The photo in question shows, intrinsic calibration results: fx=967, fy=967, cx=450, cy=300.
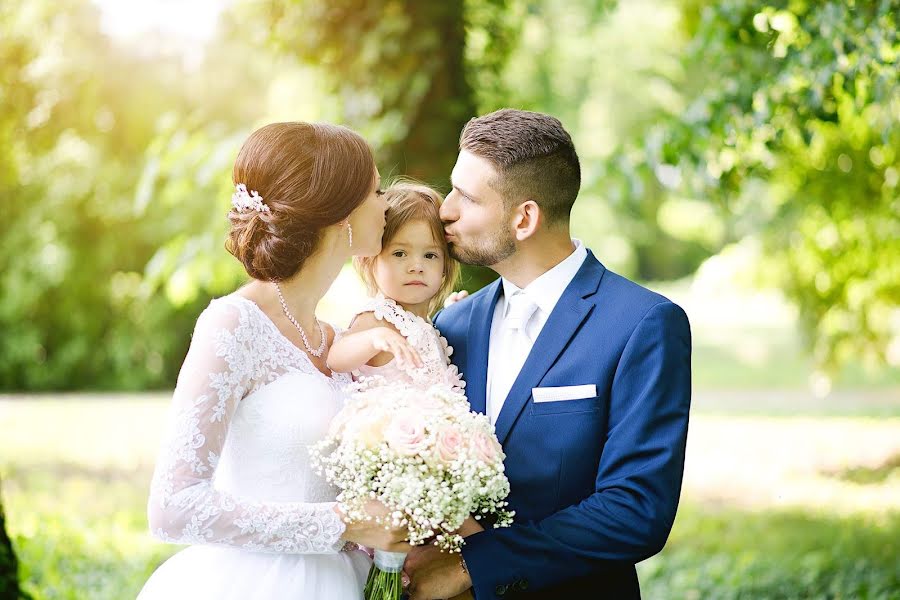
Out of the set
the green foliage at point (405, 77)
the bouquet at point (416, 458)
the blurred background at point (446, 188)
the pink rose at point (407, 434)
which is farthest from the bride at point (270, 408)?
the green foliage at point (405, 77)

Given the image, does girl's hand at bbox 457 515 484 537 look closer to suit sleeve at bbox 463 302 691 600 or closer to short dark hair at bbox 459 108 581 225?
suit sleeve at bbox 463 302 691 600

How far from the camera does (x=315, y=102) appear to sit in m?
7.50

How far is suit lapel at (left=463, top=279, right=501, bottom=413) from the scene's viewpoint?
129 inches

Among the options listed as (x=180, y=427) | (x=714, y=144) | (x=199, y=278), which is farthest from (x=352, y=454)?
(x=199, y=278)

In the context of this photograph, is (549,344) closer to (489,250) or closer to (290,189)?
(489,250)

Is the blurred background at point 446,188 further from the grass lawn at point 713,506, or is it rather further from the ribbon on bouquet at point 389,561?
the ribbon on bouquet at point 389,561

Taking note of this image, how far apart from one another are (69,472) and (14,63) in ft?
15.2

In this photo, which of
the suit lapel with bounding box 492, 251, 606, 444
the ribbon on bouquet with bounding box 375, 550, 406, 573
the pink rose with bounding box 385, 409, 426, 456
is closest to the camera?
the pink rose with bounding box 385, 409, 426, 456

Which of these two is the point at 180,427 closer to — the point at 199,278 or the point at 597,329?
the point at 597,329

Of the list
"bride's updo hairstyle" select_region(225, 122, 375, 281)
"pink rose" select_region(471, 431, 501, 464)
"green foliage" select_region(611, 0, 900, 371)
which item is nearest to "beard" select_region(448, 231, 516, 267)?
"bride's updo hairstyle" select_region(225, 122, 375, 281)

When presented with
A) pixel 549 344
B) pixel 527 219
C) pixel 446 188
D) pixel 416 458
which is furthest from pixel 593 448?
pixel 446 188

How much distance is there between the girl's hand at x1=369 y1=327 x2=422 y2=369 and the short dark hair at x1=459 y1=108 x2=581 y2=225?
0.60 m

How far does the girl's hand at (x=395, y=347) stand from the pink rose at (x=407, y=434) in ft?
1.66

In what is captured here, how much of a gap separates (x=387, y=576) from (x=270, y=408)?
2.03 feet
